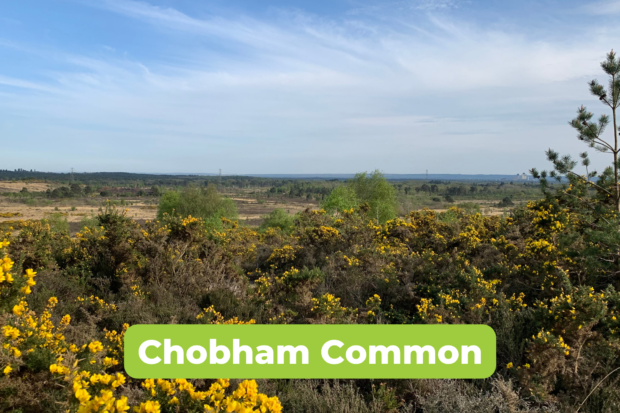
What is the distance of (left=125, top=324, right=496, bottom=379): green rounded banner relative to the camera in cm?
422

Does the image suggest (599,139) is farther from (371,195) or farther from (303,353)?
(371,195)

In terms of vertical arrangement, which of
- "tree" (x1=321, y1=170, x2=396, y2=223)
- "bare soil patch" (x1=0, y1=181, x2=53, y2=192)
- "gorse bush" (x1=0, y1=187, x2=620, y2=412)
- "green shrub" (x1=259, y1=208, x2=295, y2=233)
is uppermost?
"bare soil patch" (x1=0, y1=181, x2=53, y2=192)

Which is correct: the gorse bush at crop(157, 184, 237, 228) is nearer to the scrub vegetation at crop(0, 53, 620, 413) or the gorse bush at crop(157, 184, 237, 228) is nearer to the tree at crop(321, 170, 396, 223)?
the tree at crop(321, 170, 396, 223)

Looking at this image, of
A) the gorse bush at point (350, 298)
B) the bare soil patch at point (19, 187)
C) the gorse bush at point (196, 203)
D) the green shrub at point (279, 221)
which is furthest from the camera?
the bare soil patch at point (19, 187)

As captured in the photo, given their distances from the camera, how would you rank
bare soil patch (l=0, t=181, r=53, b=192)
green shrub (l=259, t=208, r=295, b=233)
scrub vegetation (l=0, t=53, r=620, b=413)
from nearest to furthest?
scrub vegetation (l=0, t=53, r=620, b=413), green shrub (l=259, t=208, r=295, b=233), bare soil patch (l=0, t=181, r=53, b=192)

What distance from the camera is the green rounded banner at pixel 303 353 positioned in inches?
166

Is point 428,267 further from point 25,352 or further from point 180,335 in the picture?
point 25,352

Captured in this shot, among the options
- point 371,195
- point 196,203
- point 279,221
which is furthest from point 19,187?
point 371,195

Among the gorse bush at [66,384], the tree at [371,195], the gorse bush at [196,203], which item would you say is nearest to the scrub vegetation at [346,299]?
the gorse bush at [66,384]

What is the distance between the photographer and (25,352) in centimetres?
335

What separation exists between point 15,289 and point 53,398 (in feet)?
3.00

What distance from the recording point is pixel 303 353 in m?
4.49

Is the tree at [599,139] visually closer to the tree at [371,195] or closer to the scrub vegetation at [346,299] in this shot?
the scrub vegetation at [346,299]

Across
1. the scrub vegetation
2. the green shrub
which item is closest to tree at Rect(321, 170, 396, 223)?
the green shrub
